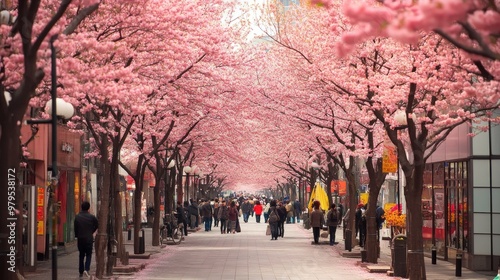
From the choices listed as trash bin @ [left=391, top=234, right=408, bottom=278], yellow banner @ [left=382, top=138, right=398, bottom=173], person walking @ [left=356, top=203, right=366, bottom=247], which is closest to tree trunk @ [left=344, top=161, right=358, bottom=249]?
person walking @ [left=356, top=203, right=366, bottom=247]

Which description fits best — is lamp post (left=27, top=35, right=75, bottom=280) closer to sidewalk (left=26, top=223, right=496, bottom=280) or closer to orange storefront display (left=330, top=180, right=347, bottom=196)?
sidewalk (left=26, top=223, right=496, bottom=280)

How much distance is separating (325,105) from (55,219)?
37.5 ft

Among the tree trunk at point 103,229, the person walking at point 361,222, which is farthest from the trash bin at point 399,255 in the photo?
the person walking at point 361,222

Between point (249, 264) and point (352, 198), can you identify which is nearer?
point (249, 264)

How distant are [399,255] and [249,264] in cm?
654

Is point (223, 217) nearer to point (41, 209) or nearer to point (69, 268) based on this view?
point (41, 209)

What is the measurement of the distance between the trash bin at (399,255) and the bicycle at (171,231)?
19528 mm

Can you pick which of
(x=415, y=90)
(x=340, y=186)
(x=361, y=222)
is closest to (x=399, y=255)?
(x=415, y=90)

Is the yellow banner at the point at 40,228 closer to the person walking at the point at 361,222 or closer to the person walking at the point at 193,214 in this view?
the person walking at the point at 361,222

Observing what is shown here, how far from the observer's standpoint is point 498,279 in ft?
A: 52.5

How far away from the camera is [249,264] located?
3112 centimetres

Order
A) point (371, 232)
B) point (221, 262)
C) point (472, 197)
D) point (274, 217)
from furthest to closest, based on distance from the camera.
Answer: point (274, 217), point (221, 262), point (371, 232), point (472, 197)

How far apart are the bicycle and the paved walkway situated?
47.8 inches

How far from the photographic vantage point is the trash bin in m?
25.7
